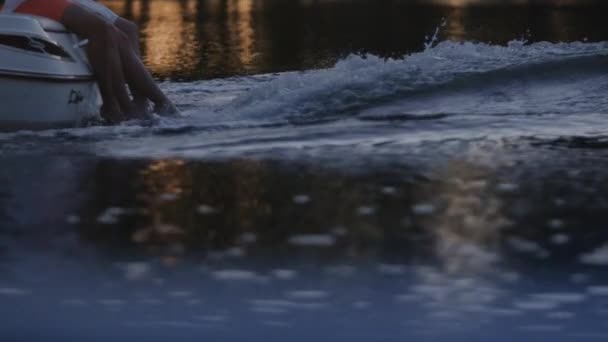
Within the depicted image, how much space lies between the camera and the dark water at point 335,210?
13.4 feet

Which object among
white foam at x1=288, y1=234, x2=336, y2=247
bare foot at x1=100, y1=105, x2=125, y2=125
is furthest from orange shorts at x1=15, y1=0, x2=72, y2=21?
white foam at x1=288, y1=234, x2=336, y2=247

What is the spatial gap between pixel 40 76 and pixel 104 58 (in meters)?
0.74

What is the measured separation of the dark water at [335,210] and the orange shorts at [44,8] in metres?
0.91

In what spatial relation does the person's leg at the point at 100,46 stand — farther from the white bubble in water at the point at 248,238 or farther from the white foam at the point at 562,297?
the white foam at the point at 562,297

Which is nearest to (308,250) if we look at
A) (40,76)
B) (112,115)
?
(40,76)

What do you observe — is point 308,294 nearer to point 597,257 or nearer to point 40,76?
point 597,257

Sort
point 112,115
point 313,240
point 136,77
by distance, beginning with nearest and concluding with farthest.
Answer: point 313,240 < point 112,115 < point 136,77

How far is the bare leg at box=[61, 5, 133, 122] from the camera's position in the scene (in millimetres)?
8891

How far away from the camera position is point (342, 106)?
9.09 metres

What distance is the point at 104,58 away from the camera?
8.91 m

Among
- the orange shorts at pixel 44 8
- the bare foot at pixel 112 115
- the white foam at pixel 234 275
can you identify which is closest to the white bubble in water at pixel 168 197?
the white foam at pixel 234 275

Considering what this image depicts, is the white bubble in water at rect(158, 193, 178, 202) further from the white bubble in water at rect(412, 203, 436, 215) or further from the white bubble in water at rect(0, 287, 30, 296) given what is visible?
the white bubble in water at rect(0, 287, 30, 296)

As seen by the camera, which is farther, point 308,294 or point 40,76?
point 40,76

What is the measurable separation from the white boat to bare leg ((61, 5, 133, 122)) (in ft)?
0.32
